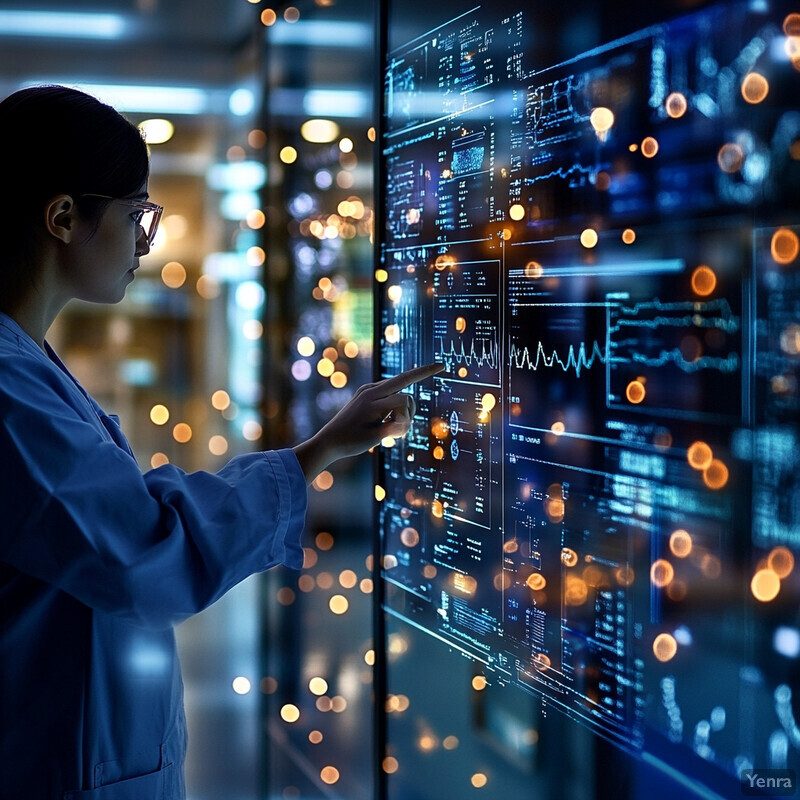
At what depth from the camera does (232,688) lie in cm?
270

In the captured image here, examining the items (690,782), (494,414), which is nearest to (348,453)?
(494,414)

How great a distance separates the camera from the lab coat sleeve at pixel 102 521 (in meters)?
1.02

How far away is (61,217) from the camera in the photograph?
1.14 meters

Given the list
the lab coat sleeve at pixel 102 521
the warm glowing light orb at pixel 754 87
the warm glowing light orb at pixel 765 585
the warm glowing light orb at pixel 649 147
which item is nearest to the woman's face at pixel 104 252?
the lab coat sleeve at pixel 102 521

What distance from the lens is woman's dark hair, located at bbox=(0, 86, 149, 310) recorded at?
1.13 meters

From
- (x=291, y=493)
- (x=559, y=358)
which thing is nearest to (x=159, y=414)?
(x=291, y=493)

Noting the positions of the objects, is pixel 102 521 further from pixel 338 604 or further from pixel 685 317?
pixel 338 604

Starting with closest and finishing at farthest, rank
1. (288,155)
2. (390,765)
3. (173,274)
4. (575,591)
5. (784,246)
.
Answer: (784,246) → (575,591) → (390,765) → (288,155) → (173,274)

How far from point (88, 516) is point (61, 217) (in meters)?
0.37

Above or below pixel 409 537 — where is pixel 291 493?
above

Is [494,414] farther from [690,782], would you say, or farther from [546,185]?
[690,782]

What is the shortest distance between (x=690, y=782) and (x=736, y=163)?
2.16 ft

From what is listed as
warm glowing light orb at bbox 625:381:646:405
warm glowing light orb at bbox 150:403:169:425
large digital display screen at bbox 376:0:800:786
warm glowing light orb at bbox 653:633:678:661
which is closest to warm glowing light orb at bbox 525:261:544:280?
large digital display screen at bbox 376:0:800:786

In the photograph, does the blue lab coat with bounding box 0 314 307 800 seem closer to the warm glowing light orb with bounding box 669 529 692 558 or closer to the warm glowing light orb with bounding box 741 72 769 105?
the warm glowing light orb with bounding box 669 529 692 558
